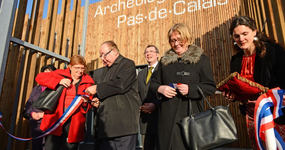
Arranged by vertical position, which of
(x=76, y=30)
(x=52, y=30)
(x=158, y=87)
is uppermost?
(x=76, y=30)

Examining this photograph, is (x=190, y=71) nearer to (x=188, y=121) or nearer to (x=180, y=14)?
(x=188, y=121)

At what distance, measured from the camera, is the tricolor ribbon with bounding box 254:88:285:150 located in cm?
136

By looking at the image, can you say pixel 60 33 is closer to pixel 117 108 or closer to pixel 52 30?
Result: pixel 52 30

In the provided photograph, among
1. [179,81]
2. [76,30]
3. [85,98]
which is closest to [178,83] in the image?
[179,81]

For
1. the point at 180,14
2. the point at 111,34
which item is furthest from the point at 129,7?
the point at 180,14

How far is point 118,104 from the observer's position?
210 centimetres

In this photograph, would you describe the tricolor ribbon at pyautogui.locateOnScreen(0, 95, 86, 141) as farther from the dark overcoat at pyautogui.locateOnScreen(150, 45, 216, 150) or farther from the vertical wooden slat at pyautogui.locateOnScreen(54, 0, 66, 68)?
the vertical wooden slat at pyautogui.locateOnScreen(54, 0, 66, 68)

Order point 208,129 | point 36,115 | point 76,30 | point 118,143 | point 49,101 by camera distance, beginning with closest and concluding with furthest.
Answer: point 208,129
point 118,143
point 49,101
point 36,115
point 76,30

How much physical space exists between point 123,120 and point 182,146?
0.82m

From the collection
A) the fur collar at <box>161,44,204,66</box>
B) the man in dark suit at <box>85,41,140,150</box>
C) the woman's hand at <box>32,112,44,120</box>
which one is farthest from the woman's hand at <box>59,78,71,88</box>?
the fur collar at <box>161,44,204,66</box>

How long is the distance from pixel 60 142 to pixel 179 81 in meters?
1.67

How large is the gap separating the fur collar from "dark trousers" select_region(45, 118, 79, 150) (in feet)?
4.89

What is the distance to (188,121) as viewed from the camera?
1.43 m

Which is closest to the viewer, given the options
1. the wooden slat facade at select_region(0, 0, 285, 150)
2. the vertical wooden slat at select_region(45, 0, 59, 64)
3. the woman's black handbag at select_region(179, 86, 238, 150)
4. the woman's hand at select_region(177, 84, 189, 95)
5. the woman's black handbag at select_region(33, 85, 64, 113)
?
the woman's black handbag at select_region(179, 86, 238, 150)
